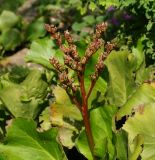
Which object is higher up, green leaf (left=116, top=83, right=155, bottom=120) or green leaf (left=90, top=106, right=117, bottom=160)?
green leaf (left=116, top=83, right=155, bottom=120)

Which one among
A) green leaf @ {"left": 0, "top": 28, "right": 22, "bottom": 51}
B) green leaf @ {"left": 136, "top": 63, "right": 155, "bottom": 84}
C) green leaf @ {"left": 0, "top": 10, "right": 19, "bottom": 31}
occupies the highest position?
green leaf @ {"left": 136, "top": 63, "right": 155, "bottom": 84}

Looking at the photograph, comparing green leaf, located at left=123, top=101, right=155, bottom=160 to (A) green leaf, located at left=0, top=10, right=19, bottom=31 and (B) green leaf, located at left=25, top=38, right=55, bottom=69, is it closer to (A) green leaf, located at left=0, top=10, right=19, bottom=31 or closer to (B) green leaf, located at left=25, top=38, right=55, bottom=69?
(B) green leaf, located at left=25, top=38, right=55, bottom=69

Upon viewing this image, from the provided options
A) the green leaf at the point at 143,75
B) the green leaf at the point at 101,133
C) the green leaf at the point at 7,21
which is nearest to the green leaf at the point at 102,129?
the green leaf at the point at 101,133

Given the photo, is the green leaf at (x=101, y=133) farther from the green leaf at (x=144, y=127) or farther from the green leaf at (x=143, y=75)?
the green leaf at (x=143, y=75)

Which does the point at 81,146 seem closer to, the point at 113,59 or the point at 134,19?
the point at 113,59

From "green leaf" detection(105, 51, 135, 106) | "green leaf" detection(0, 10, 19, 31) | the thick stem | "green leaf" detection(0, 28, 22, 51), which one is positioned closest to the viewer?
the thick stem

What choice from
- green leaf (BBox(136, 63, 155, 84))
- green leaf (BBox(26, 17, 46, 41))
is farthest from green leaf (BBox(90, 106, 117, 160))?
green leaf (BBox(26, 17, 46, 41))
